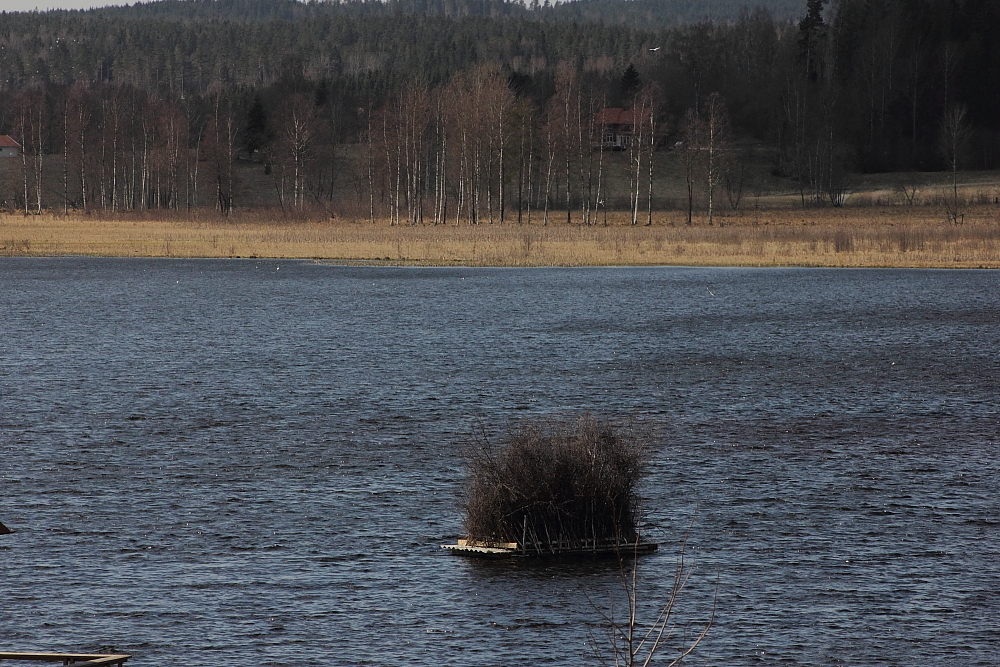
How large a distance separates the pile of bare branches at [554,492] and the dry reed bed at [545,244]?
161ft

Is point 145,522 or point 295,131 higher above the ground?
point 295,131

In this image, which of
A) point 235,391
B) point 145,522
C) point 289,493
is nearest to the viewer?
point 145,522

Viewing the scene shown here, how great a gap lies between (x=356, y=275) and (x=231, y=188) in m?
45.6

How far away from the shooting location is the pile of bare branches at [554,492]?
14.7 meters

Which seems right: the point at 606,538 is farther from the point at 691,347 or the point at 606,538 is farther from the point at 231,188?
the point at 231,188

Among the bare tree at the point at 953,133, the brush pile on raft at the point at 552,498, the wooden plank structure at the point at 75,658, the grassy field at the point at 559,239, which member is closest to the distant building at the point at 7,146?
the grassy field at the point at 559,239

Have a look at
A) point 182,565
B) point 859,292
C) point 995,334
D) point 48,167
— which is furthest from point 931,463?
point 48,167

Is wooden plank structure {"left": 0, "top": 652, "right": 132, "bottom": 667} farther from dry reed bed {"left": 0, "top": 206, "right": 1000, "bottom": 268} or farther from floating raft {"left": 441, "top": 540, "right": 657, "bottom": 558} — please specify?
dry reed bed {"left": 0, "top": 206, "right": 1000, "bottom": 268}

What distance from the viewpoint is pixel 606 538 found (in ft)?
49.6

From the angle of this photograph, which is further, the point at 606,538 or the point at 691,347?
the point at 691,347

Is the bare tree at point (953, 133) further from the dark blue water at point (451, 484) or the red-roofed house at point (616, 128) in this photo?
the dark blue water at point (451, 484)

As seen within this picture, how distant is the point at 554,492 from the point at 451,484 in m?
4.22

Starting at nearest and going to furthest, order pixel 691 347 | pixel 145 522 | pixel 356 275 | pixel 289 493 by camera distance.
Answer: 1. pixel 145 522
2. pixel 289 493
3. pixel 691 347
4. pixel 356 275

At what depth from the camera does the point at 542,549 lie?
14852 millimetres
